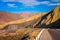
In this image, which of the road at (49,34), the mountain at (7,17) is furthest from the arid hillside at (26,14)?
the road at (49,34)

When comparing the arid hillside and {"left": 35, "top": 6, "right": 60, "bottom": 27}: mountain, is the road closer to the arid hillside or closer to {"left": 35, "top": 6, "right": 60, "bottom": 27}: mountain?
{"left": 35, "top": 6, "right": 60, "bottom": 27}: mountain

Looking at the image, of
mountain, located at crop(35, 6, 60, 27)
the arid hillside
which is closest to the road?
mountain, located at crop(35, 6, 60, 27)

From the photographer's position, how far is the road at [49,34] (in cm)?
732

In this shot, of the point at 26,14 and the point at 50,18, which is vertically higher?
the point at 26,14

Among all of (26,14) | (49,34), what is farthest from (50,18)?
(26,14)

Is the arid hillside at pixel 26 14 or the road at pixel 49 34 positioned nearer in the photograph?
the road at pixel 49 34

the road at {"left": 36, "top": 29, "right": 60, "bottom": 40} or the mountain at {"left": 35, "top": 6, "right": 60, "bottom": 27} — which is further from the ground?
the mountain at {"left": 35, "top": 6, "right": 60, "bottom": 27}

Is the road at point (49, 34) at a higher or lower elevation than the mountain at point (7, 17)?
lower

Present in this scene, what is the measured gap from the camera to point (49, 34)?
7.41 metres

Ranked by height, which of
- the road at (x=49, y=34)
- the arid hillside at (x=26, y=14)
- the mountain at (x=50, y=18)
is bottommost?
the road at (x=49, y=34)

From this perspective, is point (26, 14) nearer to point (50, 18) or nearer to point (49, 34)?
point (50, 18)

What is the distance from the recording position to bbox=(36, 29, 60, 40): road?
732 cm

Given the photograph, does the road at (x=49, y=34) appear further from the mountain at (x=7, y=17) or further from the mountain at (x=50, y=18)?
the mountain at (x=7, y=17)

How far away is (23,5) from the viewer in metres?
7.48
